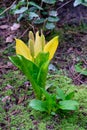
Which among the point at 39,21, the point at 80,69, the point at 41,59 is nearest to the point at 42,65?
the point at 41,59

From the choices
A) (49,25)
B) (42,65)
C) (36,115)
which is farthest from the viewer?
(49,25)

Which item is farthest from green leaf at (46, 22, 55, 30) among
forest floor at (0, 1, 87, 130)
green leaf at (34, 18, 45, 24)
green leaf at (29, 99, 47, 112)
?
green leaf at (29, 99, 47, 112)

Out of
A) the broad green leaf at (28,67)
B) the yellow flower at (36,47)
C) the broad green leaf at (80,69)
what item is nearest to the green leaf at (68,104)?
the broad green leaf at (28,67)

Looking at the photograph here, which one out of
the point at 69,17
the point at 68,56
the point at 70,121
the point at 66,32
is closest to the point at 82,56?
the point at 68,56

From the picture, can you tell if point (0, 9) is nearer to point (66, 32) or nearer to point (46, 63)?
point (66, 32)

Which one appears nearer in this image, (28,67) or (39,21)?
(28,67)

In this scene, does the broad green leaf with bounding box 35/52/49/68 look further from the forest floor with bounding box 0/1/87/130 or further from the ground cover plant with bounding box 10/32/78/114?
the forest floor with bounding box 0/1/87/130

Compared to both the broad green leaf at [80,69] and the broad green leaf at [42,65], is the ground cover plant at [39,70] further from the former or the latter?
the broad green leaf at [80,69]

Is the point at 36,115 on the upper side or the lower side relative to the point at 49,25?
lower

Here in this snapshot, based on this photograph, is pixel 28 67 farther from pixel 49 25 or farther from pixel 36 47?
pixel 49 25

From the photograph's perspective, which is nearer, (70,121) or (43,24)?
(70,121)

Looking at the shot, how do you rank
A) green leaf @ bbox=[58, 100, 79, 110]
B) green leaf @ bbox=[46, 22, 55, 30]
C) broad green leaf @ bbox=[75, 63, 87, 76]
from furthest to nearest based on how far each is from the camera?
green leaf @ bbox=[46, 22, 55, 30]
broad green leaf @ bbox=[75, 63, 87, 76]
green leaf @ bbox=[58, 100, 79, 110]
